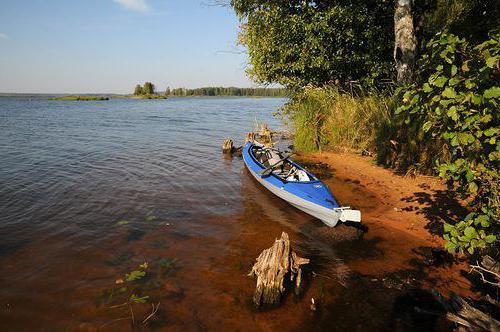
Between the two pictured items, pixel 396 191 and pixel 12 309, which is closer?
pixel 12 309

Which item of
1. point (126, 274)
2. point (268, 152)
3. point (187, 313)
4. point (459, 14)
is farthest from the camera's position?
point (268, 152)

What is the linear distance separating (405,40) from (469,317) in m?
10.9

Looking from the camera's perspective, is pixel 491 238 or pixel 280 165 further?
pixel 280 165

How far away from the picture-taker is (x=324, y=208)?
801 cm

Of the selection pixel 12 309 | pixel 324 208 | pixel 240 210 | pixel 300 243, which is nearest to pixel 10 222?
pixel 12 309

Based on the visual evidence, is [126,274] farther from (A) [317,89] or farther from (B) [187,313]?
(A) [317,89]

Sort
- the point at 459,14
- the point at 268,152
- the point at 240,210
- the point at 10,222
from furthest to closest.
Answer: the point at 268,152 < the point at 459,14 < the point at 240,210 < the point at 10,222

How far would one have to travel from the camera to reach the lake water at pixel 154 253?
16.8 ft

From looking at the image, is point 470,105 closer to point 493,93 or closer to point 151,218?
point 493,93

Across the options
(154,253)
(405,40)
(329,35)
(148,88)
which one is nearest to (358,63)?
(329,35)

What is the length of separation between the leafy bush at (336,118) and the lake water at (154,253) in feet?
17.0

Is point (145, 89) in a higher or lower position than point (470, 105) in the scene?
higher

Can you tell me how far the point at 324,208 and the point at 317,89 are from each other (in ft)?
32.7

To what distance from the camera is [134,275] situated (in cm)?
621
